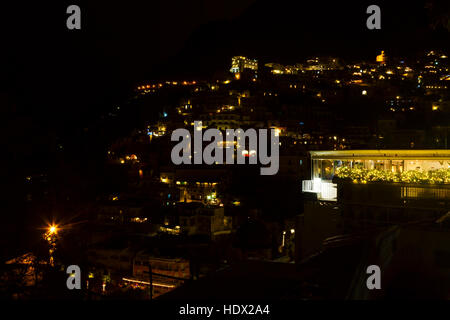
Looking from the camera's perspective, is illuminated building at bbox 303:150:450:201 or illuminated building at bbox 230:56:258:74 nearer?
illuminated building at bbox 303:150:450:201

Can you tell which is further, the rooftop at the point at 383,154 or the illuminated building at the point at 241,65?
the illuminated building at the point at 241,65

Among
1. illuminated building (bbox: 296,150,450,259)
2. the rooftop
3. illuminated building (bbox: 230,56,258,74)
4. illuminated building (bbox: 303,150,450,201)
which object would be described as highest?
illuminated building (bbox: 230,56,258,74)

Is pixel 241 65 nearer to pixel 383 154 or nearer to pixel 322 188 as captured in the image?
pixel 322 188

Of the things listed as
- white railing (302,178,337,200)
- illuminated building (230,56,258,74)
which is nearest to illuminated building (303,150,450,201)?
white railing (302,178,337,200)

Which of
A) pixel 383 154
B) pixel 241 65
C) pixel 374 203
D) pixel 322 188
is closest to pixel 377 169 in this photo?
pixel 383 154

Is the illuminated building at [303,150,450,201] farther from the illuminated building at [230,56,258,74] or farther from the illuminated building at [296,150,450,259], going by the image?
the illuminated building at [230,56,258,74]

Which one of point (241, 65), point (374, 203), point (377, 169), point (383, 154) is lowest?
point (374, 203)

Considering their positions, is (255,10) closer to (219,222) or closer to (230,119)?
(230,119)

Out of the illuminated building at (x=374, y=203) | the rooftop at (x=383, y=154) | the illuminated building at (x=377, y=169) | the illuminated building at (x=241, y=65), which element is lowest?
the illuminated building at (x=374, y=203)

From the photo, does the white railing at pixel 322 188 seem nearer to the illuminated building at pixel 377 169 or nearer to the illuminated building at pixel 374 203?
the illuminated building at pixel 377 169

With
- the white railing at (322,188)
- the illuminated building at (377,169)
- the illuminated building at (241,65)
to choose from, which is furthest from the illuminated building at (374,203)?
the illuminated building at (241,65)

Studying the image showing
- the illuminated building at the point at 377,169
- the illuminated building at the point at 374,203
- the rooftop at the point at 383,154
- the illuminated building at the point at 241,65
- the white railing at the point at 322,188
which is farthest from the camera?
the illuminated building at the point at 241,65
